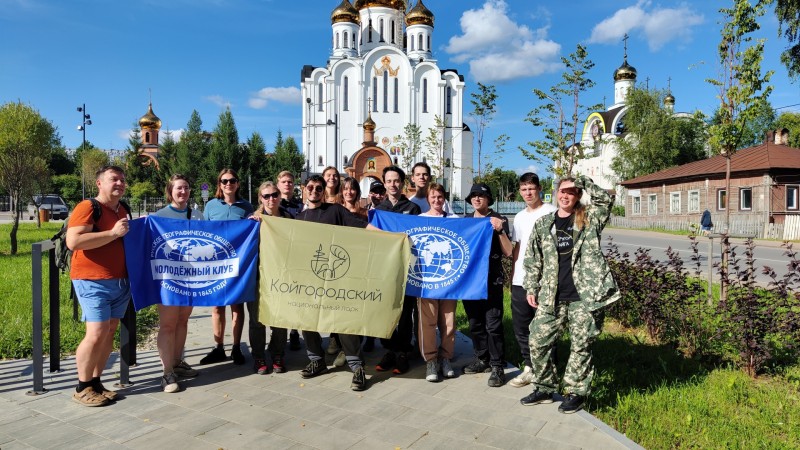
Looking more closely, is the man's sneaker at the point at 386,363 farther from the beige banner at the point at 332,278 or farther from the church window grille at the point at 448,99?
the church window grille at the point at 448,99

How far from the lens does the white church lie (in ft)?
204

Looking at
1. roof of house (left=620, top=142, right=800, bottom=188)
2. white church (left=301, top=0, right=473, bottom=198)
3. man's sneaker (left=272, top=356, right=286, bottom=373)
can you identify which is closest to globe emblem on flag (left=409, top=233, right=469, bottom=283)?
man's sneaker (left=272, top=356, right=286, bottom=373)

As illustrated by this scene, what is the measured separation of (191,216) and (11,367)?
262 cm

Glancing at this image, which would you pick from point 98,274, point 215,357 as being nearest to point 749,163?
point 215,357

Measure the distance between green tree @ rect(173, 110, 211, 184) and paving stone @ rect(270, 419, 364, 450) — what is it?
197 feet

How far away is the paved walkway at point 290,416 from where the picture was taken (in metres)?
3.86

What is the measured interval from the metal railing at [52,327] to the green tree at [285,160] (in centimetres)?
5806

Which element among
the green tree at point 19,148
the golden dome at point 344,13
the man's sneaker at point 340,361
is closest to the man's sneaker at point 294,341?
the man's sneaker at point 340,361

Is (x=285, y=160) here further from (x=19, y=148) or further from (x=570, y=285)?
(x=570, y=285)

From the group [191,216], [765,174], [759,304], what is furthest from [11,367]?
[765,174]

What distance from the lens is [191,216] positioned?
5492mm

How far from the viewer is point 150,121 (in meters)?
84.3

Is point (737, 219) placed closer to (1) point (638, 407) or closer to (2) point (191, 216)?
(1) point (638, 407)

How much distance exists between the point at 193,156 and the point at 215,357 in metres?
64.4
